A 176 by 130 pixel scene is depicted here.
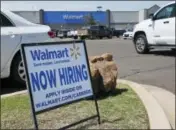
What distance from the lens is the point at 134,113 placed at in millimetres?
5996

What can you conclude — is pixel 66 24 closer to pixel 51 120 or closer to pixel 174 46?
pixel 174 46

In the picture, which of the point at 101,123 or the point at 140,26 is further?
the point at 140,26

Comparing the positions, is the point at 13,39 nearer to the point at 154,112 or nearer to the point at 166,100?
A: the point at 166,100

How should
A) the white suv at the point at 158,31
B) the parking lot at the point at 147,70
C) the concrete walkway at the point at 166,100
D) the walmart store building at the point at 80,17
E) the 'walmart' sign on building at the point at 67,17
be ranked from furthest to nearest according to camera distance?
the 'walmart' sign on building at the point at 67,17
the walmart store building at the point at 80,17
the white suv at the point at 158,31
the parking lot at the point at 147,70
the concrete walkway at the point at 166,100

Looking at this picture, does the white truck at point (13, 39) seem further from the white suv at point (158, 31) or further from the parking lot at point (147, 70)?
the white suv at point (158, 31)

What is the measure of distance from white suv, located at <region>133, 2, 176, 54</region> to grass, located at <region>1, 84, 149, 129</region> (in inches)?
308

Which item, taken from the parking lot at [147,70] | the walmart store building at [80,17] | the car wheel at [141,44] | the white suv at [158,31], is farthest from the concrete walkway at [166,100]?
the walmart store building at [80,17]

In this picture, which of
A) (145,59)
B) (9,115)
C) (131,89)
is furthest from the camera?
(145,59)

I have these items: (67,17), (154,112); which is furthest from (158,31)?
(67,17)

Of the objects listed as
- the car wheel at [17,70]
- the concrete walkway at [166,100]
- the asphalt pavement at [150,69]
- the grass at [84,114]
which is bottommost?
the asphalt pavement at [150,69]

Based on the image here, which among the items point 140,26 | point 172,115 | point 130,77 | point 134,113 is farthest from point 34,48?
point 140,26

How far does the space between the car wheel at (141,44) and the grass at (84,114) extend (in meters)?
8.94

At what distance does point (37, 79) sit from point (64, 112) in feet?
5.08

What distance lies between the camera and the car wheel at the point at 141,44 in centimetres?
1573
